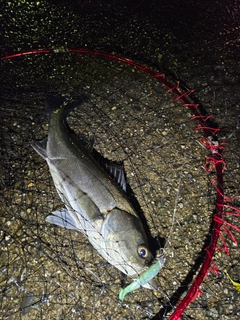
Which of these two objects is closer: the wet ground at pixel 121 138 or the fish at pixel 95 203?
the fish at pixel 95 203

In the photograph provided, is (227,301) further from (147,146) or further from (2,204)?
(2,204)

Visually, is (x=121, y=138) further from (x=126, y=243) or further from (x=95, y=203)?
(x=126, y=243)

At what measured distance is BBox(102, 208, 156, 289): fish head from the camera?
2.67 metres

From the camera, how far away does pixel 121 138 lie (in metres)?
4.13

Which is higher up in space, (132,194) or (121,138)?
(121,138)

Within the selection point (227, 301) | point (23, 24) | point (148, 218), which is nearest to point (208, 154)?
point (148, 218)

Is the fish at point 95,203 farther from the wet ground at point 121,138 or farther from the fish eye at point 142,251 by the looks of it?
the wet ground at point 121,138

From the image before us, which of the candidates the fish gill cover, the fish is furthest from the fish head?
the fish gill cover

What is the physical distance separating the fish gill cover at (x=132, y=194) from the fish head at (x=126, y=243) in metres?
0.44

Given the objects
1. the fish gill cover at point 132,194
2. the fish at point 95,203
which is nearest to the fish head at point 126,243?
the fish at point 95,203

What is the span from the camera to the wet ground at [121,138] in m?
3.10

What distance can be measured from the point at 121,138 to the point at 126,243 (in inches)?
70.1

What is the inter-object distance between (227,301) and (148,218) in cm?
120

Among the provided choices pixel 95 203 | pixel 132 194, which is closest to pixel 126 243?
pixel 95 203
